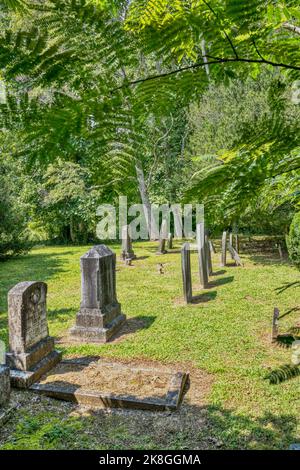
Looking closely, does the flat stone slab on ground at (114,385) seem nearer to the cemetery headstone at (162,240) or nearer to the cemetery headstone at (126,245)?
the cemetery headstone at (126,245)

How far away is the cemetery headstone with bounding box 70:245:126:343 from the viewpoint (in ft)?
20.7

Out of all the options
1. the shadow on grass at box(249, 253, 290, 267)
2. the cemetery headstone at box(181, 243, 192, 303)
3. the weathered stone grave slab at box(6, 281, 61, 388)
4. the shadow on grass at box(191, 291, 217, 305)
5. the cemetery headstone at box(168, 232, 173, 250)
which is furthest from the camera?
the cemetery headstone at box(168, 232, 173, 250)

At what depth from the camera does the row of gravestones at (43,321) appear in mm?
4727

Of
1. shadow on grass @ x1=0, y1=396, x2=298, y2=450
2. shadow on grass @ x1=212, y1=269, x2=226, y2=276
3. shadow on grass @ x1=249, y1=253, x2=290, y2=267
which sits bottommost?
shadow on grass @ x1=0, y1=396, x2=298, y2=450

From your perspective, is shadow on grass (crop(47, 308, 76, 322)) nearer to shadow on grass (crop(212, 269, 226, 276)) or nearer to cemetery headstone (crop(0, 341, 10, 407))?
cemetery headstone (crop(0, 341, 10, 407))

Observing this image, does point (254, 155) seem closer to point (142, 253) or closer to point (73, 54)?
point (73, 54)

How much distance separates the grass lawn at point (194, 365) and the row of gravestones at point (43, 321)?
304mm

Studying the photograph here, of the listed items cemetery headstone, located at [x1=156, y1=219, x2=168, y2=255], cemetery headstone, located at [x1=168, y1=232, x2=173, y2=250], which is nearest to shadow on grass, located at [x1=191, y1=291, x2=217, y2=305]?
cemetery headstone, located at [x1=156, y1=219, x2=168, y2=255]

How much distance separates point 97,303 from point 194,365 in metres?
2.17

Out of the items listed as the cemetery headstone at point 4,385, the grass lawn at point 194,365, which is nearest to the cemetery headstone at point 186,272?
the grass lawn at point 194,365

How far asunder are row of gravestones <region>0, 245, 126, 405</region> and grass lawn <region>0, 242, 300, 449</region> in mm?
304

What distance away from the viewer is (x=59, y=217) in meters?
20.7

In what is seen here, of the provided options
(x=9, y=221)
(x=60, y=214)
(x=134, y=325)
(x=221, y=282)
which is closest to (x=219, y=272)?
(x=221, y=282)
